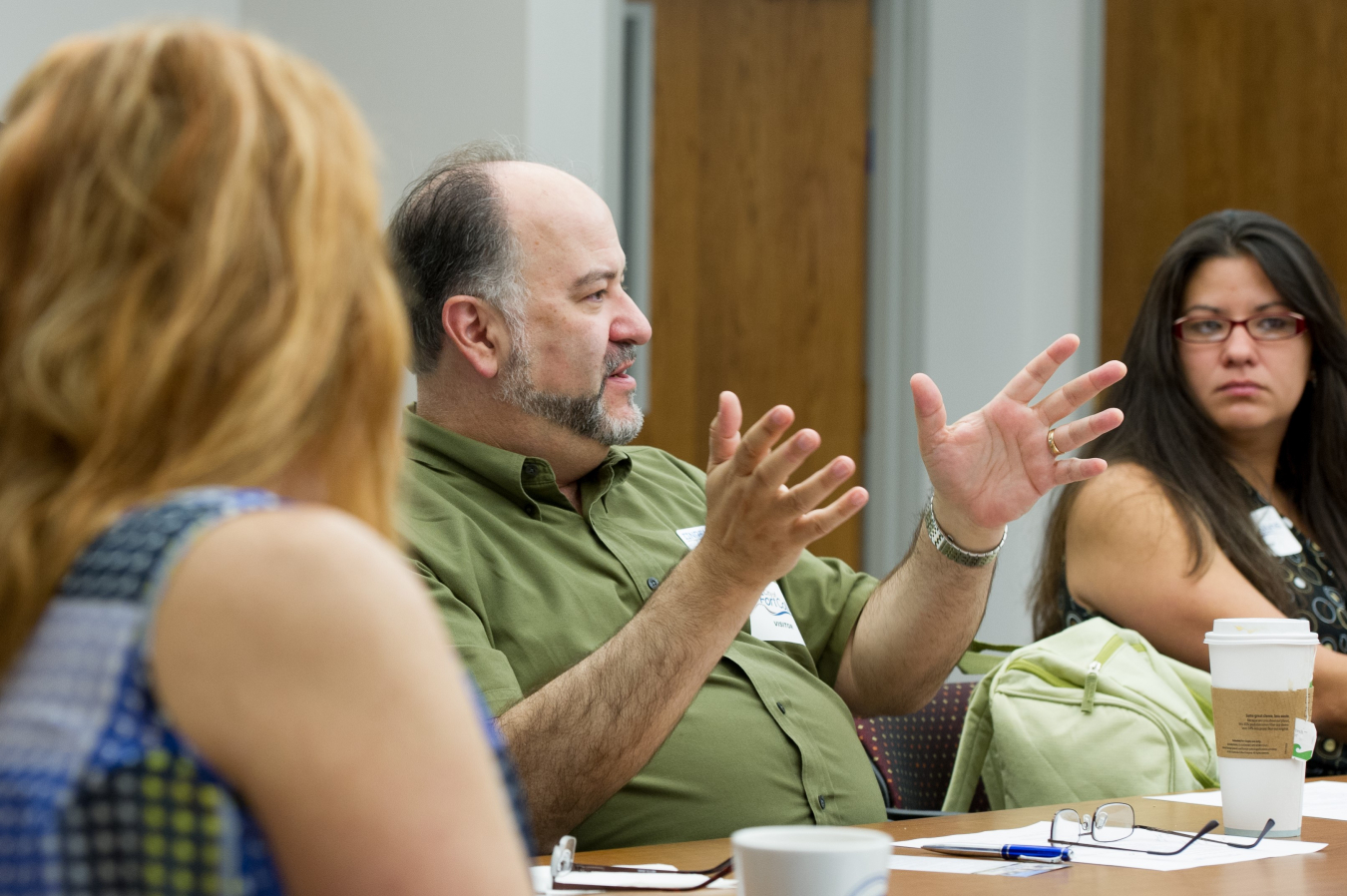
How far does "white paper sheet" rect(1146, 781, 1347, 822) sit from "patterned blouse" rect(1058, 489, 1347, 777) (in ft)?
1.79

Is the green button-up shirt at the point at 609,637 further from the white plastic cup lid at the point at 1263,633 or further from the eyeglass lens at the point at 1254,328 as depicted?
the eyeglass lens at the point at 1254,328

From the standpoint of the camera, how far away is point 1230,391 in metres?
2.54

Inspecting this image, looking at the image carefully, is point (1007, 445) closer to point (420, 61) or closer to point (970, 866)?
point (970, 866)

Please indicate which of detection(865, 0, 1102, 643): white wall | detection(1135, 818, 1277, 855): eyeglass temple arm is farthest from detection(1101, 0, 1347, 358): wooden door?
detection(1135, 818, 1277, 855): eyeglass temple arm

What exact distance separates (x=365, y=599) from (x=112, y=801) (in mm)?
132

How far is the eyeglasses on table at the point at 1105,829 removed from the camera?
128 centimetres

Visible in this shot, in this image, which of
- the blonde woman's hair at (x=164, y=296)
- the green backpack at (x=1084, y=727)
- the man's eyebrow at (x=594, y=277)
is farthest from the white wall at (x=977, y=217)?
the blonde woman's hair at (x=164, y=296)

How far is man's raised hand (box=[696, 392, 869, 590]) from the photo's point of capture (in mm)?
1422

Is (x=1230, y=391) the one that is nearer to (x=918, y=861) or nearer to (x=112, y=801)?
(x=918, y=861)

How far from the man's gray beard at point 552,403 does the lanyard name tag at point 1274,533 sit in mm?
1180

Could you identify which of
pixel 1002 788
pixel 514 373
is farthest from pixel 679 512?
pixel 1002 788

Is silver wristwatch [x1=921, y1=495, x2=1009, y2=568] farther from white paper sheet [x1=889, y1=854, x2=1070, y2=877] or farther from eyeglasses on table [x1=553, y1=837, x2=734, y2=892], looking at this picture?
eyeglasses on table [x1=553, y1=837, x2=734, y2=892]

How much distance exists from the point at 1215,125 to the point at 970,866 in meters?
3.34

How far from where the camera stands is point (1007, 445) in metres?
1.79
